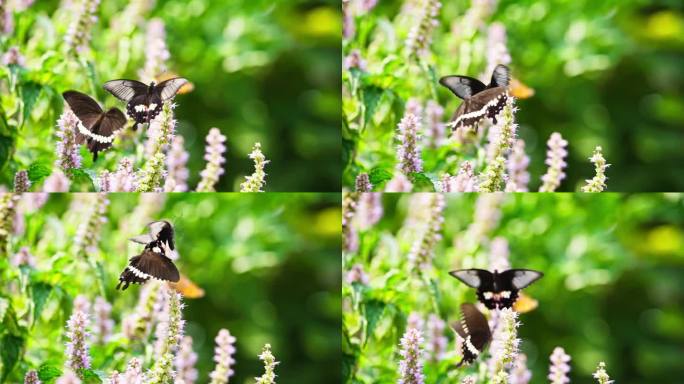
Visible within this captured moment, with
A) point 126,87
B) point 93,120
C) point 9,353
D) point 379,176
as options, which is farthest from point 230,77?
point 9,353

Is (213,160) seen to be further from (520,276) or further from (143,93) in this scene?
(520,276)

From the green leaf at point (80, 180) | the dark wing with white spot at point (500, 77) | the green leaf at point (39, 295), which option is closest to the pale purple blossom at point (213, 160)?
the green leaf at point (80, 180)

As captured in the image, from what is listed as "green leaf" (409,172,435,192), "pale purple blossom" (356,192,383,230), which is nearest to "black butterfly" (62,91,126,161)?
"pale purple blossom" (356,192,383,230)

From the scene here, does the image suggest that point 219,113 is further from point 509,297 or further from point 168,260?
point 509,297

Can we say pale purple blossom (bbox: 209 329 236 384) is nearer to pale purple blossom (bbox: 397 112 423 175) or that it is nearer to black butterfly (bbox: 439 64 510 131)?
pale purple blossom (bbox: 397 112 423 175)

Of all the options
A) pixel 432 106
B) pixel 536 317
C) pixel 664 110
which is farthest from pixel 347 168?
pixel 664 110

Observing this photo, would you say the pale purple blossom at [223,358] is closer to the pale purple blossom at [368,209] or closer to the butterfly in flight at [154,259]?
the butterfly in flight at [154,259]
